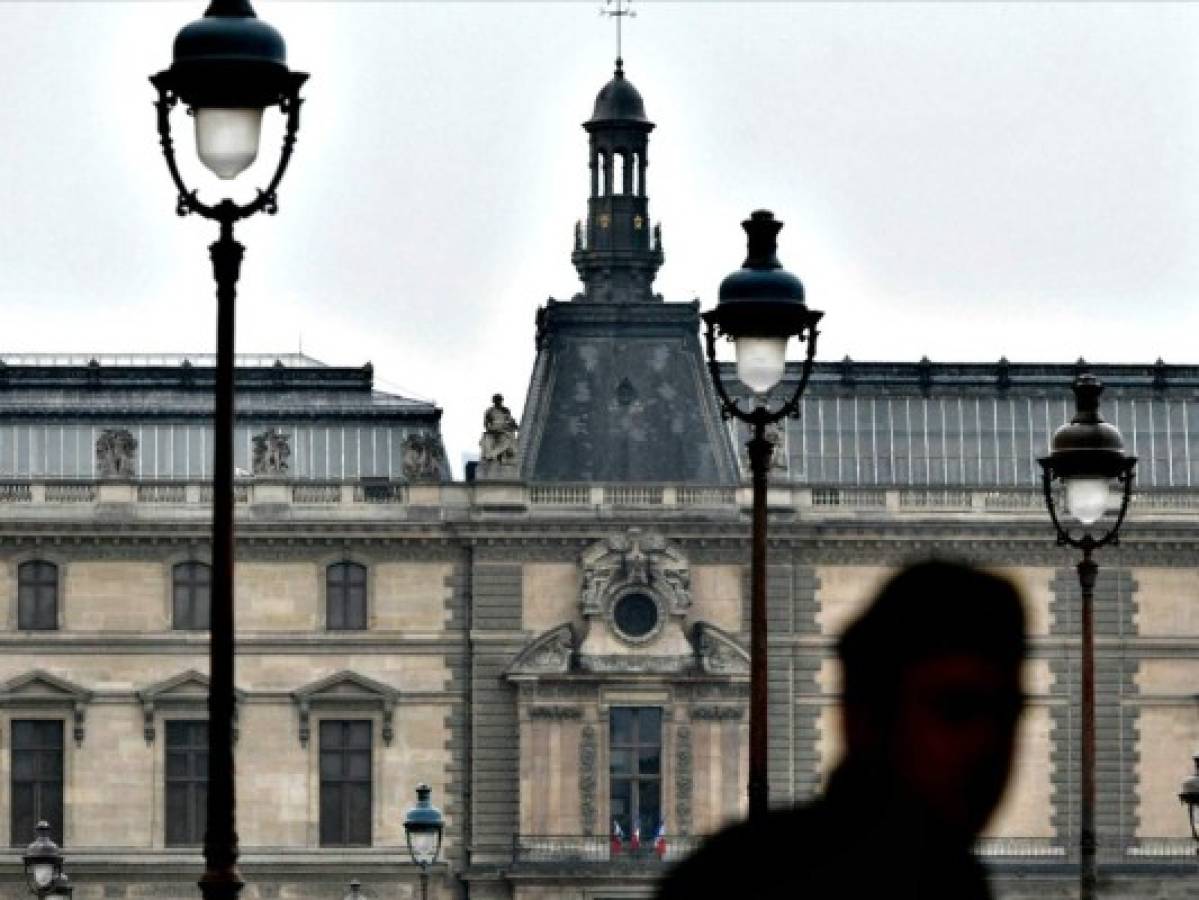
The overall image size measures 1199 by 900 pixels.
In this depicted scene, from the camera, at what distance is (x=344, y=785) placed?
8062 cm

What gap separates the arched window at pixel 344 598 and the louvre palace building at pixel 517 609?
100mm

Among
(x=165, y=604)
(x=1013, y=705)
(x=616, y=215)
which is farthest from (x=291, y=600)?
(x=1013, y=705)

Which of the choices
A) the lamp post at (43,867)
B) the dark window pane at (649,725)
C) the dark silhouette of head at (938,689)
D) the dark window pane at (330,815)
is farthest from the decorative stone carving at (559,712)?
the dark silhouette of head at (938,689)

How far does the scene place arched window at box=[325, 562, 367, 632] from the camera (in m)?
81.4

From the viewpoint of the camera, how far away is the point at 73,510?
264ft

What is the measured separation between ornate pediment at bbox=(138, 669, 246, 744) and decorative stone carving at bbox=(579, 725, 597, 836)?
6449 millimetres

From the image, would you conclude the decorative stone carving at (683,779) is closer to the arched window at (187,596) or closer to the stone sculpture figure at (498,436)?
the stone sculpture figure at (498,436)

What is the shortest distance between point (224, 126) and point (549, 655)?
2588 inches

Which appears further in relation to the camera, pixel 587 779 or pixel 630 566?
pixel 630 566

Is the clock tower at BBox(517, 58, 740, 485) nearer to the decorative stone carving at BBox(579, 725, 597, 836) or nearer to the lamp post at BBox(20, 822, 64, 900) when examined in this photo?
the decorative stone carving at BBox(579, 725, 597, 836)

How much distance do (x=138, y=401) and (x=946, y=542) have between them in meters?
15.7

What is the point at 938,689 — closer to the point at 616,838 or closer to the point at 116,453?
the point at 616,838

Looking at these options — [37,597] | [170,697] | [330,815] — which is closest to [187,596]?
[170,697]

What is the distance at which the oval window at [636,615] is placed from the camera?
81438 mm
